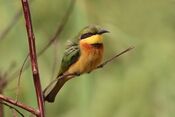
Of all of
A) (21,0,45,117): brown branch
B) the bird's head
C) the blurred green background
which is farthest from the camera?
the blurred green background

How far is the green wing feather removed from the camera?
3.75ft

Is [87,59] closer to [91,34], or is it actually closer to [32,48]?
[91,34]

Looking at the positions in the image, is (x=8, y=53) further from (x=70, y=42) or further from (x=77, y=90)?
(x=70, y=42)

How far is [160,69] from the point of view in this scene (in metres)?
3.28

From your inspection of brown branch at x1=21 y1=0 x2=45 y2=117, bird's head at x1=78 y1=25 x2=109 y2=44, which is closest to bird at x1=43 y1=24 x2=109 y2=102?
bird's head at x1=78 y1=25 x2=109 y2=44

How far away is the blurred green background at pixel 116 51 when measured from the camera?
2.91 meters

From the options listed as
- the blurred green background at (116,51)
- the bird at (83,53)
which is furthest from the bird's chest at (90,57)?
the blurred green background at (116,51)

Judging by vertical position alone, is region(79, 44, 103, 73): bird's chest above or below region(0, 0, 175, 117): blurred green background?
above

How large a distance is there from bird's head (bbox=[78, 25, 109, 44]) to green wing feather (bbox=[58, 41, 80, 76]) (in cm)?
2

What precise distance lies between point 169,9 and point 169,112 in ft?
2.69

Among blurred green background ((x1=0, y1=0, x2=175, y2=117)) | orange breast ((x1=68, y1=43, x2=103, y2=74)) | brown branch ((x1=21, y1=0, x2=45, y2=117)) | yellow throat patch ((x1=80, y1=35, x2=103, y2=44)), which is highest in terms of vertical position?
brown branch ((x1=21, y1=0, x2=45, y2=117))

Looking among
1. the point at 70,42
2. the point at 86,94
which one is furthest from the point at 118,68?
the point at 70,42

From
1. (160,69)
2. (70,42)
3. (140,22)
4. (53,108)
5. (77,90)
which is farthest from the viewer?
(140,22)

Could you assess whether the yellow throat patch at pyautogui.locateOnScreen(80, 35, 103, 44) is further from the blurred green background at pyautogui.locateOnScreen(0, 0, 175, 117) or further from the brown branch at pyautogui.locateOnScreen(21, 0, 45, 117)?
the blurred green background at pyautogui.locateOnScreen(0, 0, 175, 117)
